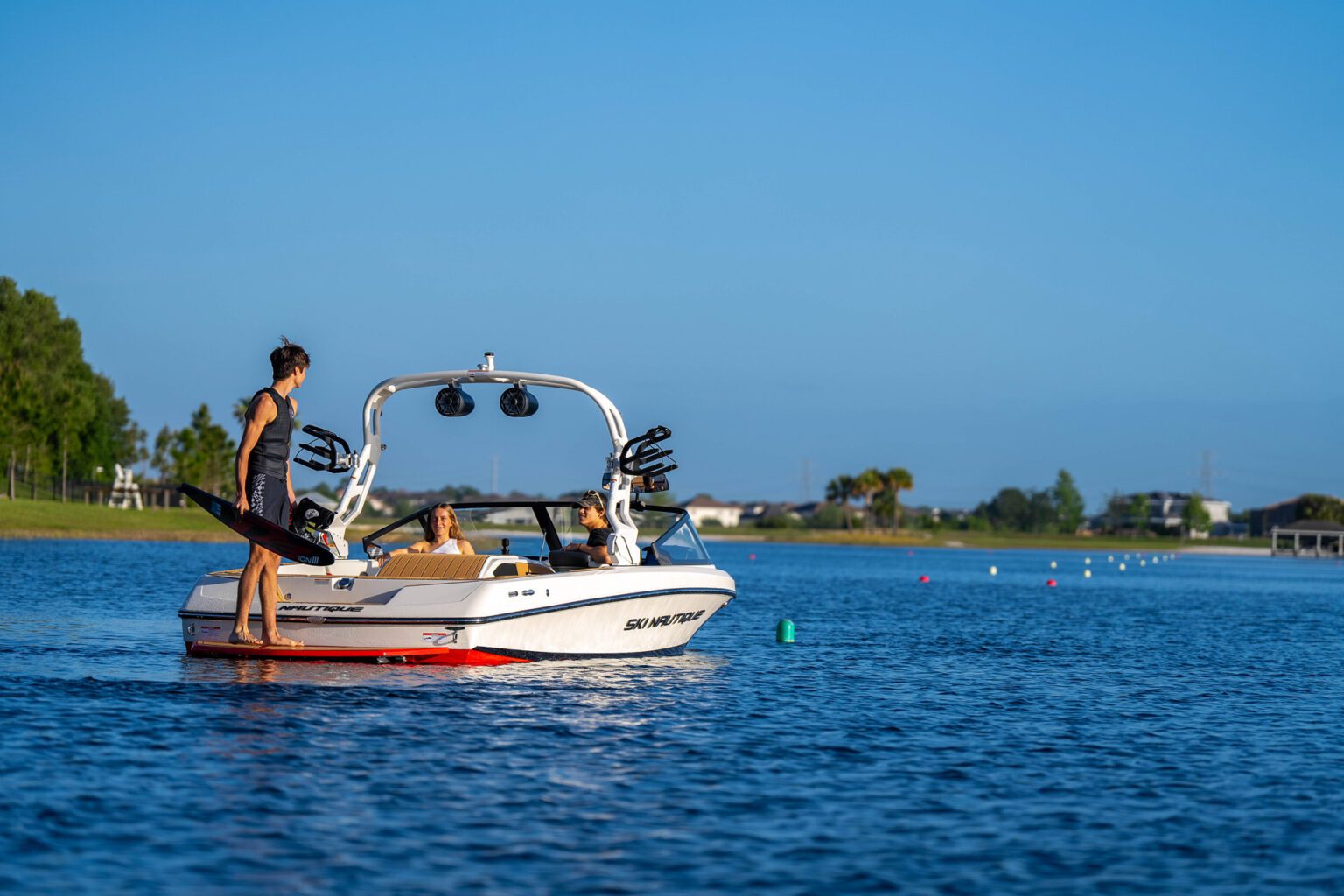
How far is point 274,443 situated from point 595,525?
4.43m

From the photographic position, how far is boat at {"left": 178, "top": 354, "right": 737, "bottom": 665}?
532 inches

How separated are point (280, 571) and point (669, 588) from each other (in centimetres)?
402

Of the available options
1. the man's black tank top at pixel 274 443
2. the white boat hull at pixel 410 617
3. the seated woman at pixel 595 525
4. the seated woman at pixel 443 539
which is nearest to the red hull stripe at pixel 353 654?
the white boat hull at pixel 410 617

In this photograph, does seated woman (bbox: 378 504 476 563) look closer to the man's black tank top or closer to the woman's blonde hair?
the woman's blonde hair

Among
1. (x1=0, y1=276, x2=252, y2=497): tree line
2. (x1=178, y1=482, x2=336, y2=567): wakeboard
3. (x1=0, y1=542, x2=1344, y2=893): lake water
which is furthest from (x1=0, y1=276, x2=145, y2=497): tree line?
(x1=178, y1=482, x2=336, y2=567): wakeboard

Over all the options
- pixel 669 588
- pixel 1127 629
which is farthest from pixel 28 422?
pixel 669 588

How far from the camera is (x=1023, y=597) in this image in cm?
4228

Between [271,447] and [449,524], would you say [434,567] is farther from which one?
[271,447]

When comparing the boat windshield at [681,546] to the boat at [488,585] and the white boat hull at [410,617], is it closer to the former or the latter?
the boat at [488,585]

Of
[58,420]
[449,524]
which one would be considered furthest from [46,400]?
[449,524]

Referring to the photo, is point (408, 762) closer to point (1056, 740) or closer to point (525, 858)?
point (525, 858)

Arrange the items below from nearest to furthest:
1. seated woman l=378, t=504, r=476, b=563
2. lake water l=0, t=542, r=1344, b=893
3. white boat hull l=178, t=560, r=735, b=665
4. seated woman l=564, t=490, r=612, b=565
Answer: lake water l=0, t=542, r=1344, b=893 → white boat hull l=178, t=560, r=735, b=665 → seated woman l=378, t=504, r=476, b=563 → seated woman l=564, t=490, r=612, b=565

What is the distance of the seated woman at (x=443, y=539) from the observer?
15539 mm

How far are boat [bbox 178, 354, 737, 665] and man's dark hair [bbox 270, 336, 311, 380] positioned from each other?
189cm
